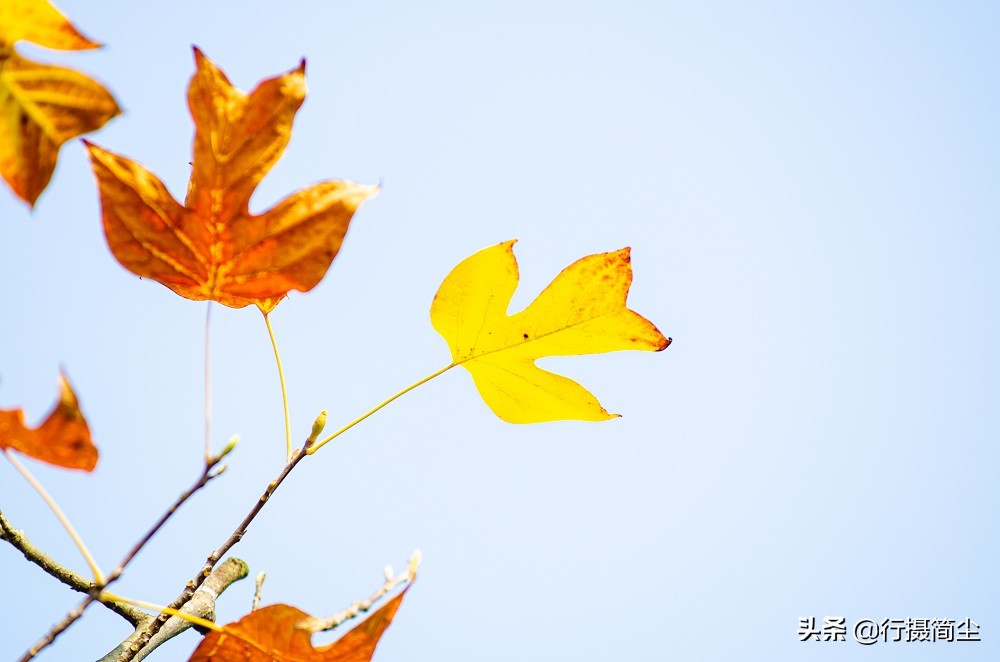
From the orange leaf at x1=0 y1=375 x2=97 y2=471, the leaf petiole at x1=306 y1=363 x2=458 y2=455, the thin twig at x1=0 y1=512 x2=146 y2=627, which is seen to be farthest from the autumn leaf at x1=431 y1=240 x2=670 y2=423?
the thin twig at x1=0 y1=512 x2=146 y2=627

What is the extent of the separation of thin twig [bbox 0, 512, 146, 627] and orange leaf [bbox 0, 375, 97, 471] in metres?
0.35

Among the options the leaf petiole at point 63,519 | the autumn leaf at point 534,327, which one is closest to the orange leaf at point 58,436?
the leaf petiole at point 63,519

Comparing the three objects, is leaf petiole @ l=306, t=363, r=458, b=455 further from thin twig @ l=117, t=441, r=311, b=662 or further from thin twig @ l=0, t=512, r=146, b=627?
thin twig @ l=0, t=512, r=146, b=627

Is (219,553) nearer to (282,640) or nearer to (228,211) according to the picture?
(282,640)

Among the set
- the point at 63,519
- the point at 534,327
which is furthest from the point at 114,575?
the point at 534,327

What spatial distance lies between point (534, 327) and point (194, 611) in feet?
2.33

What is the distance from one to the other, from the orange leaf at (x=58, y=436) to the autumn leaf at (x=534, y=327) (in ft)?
1.52

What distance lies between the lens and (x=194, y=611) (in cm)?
113

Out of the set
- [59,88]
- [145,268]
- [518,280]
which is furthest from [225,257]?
[518,280]

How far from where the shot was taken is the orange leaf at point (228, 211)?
79 cm

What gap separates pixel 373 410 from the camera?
36.1 inches

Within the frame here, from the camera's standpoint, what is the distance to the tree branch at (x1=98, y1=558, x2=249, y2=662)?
958 mm

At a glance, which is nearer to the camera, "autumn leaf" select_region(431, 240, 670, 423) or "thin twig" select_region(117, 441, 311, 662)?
"thin twig" select_region(117, 441, 311, 662)

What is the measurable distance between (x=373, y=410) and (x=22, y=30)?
1.82ft
